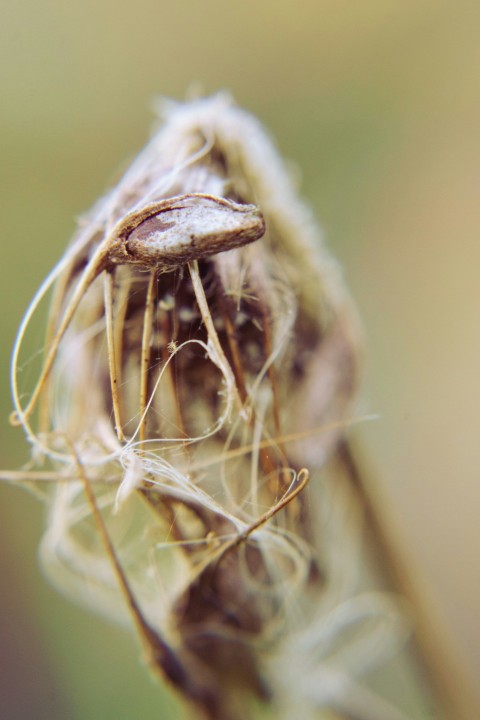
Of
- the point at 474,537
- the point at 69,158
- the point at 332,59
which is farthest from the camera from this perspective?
the point at 332,59

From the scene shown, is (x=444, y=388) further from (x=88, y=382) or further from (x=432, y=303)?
(x=88, y=382)

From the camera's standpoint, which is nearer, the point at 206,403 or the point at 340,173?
the point at 206,403

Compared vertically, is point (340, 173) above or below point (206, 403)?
above

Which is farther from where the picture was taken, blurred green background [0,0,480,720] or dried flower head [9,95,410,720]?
blurred green background [0,0,480,720]

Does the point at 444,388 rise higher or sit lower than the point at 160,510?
higher

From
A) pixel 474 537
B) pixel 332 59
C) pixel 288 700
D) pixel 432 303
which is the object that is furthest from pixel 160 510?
pixel 332 59
